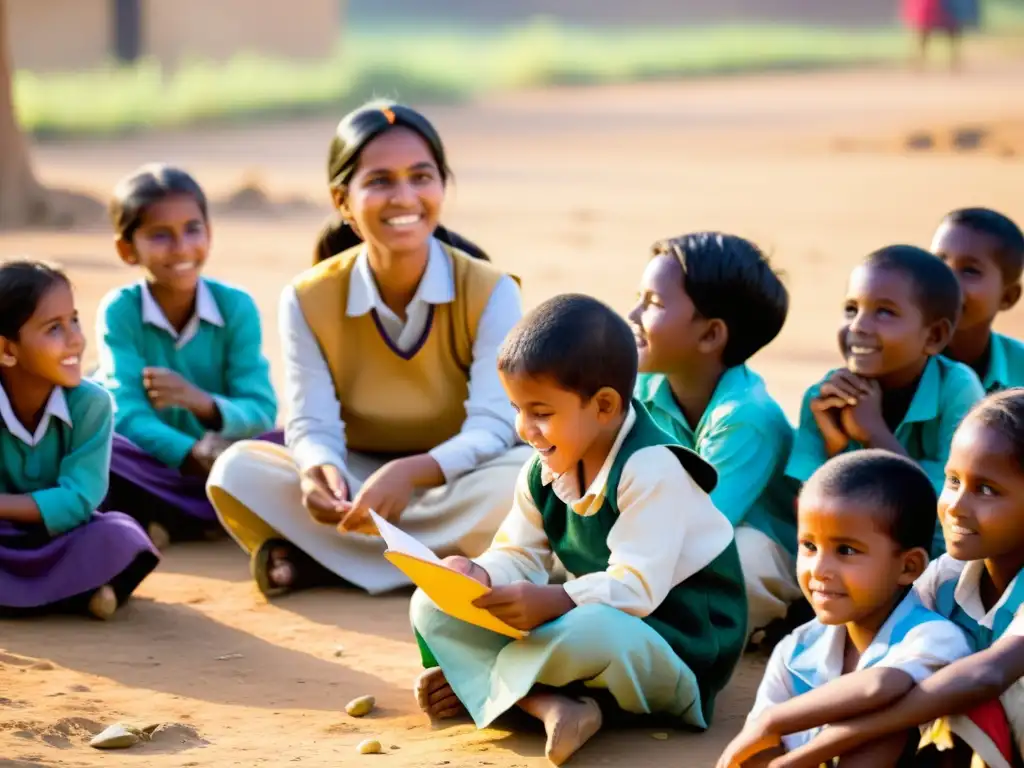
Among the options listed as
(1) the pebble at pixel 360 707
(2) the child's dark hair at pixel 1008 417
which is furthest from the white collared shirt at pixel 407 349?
(2) the child's dark hair at pixel 1008 417

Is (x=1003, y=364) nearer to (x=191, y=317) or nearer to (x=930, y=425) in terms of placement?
(x=930, y=425)

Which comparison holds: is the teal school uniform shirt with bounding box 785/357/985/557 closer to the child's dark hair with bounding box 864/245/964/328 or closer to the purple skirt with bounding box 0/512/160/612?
the child's dark hair with bounding box 864/245/964/328

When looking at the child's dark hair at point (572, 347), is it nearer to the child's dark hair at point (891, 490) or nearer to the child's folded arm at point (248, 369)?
the child's dark hair at point (891, 490)

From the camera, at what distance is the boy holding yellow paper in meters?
3.68

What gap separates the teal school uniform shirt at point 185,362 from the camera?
19.4 feet

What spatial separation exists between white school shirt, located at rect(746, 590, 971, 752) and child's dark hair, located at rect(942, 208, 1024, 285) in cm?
192

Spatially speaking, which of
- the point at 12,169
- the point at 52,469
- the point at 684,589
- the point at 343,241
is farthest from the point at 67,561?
the point at 12,169

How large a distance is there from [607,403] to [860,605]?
0.72 meters

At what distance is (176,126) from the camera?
21609 mm

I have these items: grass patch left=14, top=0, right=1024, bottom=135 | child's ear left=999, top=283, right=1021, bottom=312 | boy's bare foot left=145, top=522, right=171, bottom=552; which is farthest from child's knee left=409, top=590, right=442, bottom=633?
grass patch left=14, top=0, right=1024, bottom=135

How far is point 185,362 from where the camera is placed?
605 cm

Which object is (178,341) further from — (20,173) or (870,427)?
(20,173)

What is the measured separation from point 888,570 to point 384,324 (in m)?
2.37

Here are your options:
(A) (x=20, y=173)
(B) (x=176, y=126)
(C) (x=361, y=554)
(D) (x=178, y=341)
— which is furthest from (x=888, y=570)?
(B) (x=176, y=126)
